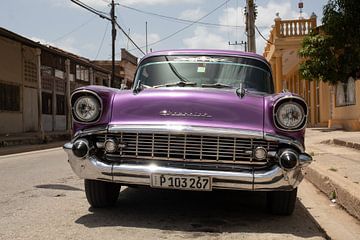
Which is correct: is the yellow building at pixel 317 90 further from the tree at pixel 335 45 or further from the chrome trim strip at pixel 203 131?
the chrome trim strip at pixel 203 131

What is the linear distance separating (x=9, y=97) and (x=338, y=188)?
18.0 meters

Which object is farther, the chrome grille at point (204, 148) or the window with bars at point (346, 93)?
the window with bars at point (346, 93)

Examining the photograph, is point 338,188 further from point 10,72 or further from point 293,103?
point 10,72

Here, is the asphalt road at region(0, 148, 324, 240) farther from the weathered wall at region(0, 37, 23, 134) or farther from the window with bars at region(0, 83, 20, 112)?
the weathered wall at region(0, 37, 23, 134)

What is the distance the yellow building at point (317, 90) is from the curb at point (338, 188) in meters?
10.9

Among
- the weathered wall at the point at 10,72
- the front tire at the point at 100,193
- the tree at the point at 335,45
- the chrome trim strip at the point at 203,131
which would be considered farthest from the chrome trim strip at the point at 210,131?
the weathered wall at the point at 10,72

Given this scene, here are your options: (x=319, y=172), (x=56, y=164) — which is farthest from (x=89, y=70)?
(x=319, y=172)

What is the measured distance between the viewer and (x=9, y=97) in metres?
21.8

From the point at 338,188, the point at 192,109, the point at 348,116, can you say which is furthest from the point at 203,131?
the point at 348,116

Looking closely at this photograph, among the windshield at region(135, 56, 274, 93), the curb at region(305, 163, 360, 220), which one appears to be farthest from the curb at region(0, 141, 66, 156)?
the windshield at region(135, 56, 274, 93)

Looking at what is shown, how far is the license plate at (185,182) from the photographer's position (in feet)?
14.6

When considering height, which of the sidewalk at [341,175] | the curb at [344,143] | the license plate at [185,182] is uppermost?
the license plate at [185,182]

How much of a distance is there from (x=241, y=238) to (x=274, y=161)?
0.74 m

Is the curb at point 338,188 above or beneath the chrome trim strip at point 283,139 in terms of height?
beneath
